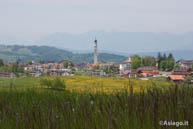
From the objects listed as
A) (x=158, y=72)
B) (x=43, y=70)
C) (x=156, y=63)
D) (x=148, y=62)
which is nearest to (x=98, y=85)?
(x=158, y=72)

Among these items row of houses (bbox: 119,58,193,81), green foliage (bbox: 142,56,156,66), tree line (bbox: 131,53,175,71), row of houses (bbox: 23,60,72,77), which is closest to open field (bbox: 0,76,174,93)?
row of houses (bbox: 119,58,193,81)

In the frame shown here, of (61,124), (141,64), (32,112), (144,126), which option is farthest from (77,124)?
(141,64)

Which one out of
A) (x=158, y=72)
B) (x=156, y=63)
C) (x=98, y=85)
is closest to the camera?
(x=98, y=85)

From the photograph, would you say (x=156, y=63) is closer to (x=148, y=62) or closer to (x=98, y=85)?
(x=148, y=62)

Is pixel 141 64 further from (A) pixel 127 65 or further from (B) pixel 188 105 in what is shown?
(B) pixel 188 105

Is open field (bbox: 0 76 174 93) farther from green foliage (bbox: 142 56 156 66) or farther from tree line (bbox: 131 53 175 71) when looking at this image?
green foliage (bbox: 142 56 156 66)

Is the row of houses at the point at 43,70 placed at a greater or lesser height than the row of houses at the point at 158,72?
lesser

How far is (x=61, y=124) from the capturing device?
2832mm

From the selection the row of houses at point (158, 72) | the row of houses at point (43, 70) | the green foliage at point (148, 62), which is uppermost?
the green foliage at point (148, 62)

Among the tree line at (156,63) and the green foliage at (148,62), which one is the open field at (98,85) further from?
the green foliage at (148,62)

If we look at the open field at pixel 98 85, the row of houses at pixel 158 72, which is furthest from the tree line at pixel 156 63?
the open field at pixel 98 85

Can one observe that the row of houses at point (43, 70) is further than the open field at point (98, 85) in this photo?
Yes

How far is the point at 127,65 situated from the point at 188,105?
171 metres

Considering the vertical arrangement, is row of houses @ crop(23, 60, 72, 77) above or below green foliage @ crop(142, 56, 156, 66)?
below
